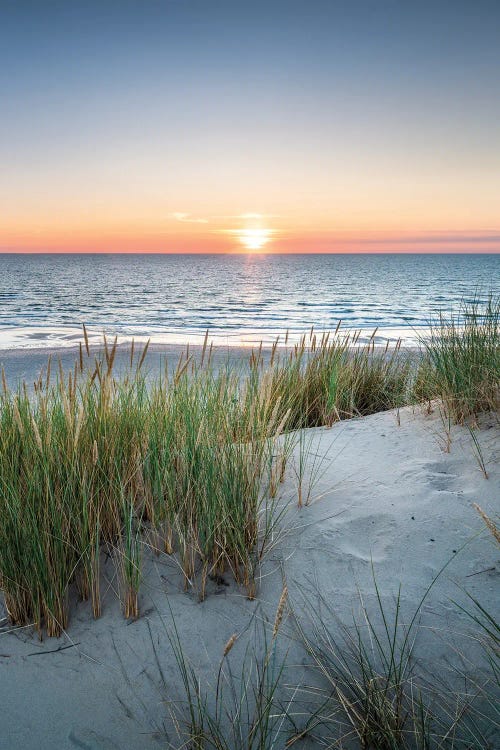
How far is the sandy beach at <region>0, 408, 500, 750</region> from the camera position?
1.75 metres

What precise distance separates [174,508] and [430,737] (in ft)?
4.71

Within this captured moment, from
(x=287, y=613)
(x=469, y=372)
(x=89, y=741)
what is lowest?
(x=89, y=741)

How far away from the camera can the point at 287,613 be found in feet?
6.66

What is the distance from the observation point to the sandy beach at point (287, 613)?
68.7 inches

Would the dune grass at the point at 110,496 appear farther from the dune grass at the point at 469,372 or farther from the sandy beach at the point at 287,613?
the dune grass at the point at 469,372

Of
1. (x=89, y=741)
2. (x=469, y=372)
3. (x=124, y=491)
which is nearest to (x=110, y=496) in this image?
(x=124, y=491)

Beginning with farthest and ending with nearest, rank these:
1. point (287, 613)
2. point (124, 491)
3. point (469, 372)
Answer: point (469, 372) < point (124, 491) < point (287, 613)

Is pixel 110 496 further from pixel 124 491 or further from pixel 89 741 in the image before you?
pixel 89 741

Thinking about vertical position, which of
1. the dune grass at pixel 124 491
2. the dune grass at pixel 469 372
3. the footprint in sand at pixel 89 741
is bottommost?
the footprint in sand at pixel 89 741

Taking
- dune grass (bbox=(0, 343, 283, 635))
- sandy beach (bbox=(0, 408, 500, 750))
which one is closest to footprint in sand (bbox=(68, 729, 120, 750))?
sandy beach (bbox=(0, 408, 500, 750))

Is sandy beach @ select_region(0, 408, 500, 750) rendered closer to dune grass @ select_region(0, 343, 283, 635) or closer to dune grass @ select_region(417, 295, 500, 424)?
dune grass @ select_region(0, 343, 283, 635)

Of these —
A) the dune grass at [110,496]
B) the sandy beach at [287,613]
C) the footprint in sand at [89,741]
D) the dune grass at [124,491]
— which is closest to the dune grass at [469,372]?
the dune grass at [124,491]

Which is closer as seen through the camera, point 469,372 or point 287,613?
point 287,613

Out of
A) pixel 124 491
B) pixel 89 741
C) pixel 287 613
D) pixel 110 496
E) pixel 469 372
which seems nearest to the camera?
pixel 89 741
